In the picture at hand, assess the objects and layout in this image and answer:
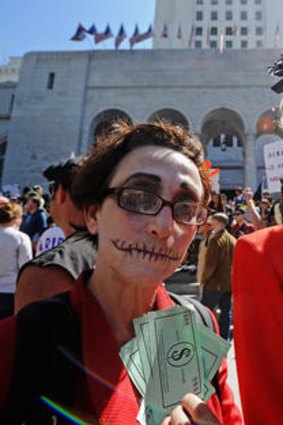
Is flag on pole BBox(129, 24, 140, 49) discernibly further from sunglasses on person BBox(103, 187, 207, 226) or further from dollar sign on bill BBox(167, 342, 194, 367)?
dollar sign on bill BBox(167, 342, 194, 367)

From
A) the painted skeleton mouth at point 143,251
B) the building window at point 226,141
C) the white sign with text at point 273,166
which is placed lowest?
the painted skeleton mouth at point 143,251

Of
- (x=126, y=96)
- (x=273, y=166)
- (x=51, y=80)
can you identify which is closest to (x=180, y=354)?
(x=273, y=166)

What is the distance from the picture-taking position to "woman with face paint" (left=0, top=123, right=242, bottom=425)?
0.88m

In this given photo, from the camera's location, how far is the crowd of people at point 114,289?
2.83 ft

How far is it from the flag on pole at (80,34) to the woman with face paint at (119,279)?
1098 inches

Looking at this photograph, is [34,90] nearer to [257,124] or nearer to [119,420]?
[257,124]

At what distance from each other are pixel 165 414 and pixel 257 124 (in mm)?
25086

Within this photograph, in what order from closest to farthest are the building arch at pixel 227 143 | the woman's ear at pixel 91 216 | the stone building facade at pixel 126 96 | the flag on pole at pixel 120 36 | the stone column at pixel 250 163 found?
the woman's ear at pixel 91 216 < the stone column at pixel 250 163 < the stone building facade at pixel 126 96 < the building arch at pixel 227 143 < the flag on pole at pixel 120 36

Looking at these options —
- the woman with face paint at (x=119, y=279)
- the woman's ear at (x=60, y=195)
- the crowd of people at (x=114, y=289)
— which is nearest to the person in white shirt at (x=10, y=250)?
the woman's ear at (x=60, y=195)

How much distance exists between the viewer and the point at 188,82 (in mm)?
23859

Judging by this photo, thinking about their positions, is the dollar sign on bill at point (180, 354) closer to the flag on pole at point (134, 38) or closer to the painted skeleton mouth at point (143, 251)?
the painted skeleton mouth at point (143, 251)

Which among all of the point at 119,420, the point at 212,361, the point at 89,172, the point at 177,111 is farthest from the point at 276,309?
the point at 177,111

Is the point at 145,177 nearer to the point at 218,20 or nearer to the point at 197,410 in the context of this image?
the point at 197,410

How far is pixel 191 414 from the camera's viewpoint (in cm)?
82
